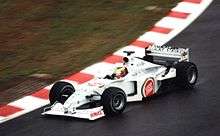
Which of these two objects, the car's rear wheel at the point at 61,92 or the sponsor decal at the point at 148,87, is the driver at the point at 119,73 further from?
the car's rear wheel at the point at 61,92

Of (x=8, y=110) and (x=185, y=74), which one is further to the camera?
(x=185, y=74)

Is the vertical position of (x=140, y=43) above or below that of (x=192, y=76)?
above

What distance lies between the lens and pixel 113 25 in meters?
20.8

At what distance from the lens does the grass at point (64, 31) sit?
18.1 metres

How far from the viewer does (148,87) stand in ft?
49.0

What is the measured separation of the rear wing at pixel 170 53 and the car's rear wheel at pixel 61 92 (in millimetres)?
2382

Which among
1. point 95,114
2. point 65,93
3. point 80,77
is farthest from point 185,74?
point 80,77

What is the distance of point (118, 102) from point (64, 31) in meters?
6.95

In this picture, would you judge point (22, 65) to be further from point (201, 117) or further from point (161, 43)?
point (201, 117)

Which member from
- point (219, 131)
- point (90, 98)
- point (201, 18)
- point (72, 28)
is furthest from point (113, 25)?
point (219, 131)

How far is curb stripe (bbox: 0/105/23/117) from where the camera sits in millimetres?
14953

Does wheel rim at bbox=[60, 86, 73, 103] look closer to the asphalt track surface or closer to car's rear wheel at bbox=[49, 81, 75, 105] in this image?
car's rear wheel at bbox=[49, 81, 75, 105]

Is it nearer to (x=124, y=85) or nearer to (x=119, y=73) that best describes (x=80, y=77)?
(x=119, y=73)

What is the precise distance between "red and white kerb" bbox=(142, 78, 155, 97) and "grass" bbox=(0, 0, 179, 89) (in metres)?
2.92
